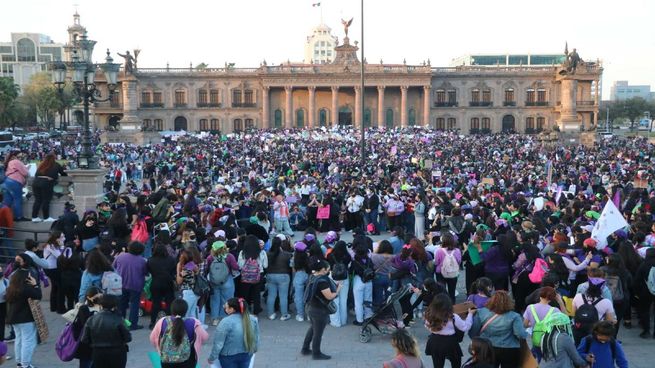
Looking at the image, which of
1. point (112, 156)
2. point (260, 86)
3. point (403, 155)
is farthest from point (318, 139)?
point (260, 86)

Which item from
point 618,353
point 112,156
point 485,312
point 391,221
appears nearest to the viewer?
point 618,353

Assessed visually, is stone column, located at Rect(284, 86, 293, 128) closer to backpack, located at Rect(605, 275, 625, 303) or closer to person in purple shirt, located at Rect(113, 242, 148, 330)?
person in purple shirt, located at Rect(113, 242, 148, 330)

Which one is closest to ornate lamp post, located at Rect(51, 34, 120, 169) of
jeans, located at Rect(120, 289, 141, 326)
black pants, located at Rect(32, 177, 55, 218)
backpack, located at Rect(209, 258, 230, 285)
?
black pants, located at Rect(32, 177, 55, 218)

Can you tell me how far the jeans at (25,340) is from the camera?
29.9 ft

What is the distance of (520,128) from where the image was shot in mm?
79500

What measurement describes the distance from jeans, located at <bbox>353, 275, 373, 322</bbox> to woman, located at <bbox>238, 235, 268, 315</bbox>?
1674 mm

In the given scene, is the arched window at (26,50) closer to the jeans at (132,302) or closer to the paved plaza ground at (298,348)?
the paved plaza ground at (298,348)

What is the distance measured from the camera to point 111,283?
10.2 meters

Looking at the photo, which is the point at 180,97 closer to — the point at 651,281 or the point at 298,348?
the point at 298,348

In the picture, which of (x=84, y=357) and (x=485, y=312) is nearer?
(x=485, y=312)

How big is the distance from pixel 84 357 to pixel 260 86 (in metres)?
72.3

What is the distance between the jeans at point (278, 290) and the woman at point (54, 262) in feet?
12.2

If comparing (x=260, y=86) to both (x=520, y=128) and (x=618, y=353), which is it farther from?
(x=618, y=353)

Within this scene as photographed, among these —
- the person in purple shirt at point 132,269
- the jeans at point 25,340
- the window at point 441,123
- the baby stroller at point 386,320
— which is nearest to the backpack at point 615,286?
the baby stroller at point 386,320
